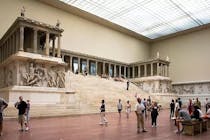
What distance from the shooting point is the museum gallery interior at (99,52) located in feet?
63.7

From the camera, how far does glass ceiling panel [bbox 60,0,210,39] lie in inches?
1328

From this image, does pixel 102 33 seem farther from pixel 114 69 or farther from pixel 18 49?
pixel 18 49

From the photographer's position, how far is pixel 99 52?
131ft

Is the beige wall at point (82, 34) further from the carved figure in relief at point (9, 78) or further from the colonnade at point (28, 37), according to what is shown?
the carved figure in relief at point (9, 78)

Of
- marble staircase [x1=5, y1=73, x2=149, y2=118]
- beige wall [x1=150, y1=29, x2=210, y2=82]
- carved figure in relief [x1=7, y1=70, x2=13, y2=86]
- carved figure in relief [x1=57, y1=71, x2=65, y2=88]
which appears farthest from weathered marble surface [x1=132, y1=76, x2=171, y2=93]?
carved figure in relief [x1=7, y1=70, x2=13, y2=86]

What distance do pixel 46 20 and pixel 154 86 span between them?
1894cm

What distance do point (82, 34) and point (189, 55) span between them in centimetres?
1954

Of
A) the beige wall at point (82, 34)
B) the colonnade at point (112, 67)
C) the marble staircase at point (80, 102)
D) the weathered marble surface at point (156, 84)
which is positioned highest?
the beige wall at point (82, 34)

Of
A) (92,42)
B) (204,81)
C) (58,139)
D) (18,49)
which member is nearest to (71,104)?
(18,49)

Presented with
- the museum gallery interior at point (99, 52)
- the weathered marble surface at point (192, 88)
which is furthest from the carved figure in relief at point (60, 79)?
the weathered marble surface at point (192, 88)

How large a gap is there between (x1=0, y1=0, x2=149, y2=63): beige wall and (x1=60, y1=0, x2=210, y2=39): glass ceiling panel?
101 inches

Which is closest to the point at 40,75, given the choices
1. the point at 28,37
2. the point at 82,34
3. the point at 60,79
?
the point at 60,79

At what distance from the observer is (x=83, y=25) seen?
38.2 meters

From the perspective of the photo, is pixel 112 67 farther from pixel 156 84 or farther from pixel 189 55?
pixel 189 55
